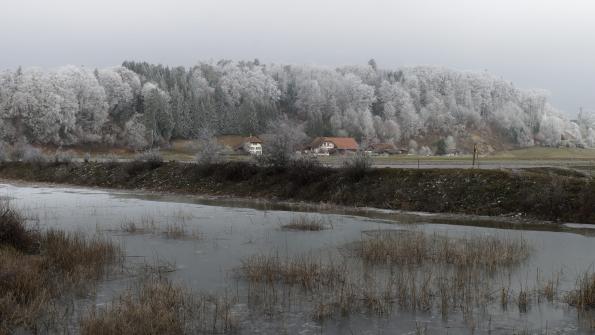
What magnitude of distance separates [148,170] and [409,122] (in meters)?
148

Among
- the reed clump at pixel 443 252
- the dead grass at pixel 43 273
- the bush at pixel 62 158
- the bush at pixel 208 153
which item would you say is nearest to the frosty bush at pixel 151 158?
the bush at pixel 208 153

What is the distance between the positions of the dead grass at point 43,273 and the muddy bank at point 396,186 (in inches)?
881

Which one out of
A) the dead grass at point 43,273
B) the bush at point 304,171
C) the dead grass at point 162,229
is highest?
the bush at point 304,171

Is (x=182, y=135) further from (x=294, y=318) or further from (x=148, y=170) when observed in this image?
(x=294, y=318)

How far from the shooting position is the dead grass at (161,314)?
10.4 meters

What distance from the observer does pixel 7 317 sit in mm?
10945

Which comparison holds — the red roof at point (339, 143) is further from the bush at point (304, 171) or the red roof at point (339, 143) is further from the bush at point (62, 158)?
the bush at point (304, 171)

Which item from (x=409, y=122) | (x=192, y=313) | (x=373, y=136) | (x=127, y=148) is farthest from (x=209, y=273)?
(x=409, y=122)

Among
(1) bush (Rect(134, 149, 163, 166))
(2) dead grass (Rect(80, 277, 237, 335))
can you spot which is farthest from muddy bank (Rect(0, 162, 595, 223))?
(2) dead grass (Rect(80, 277, 237, 335))

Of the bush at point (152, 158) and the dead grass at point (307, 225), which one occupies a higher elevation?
the bush at point (152, 158)

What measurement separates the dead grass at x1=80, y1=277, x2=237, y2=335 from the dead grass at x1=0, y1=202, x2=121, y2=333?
111 cm

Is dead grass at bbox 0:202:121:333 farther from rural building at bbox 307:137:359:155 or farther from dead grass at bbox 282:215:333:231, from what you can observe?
rural building at bbox 307:137:359:155

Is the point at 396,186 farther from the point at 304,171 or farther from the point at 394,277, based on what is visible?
the point at 394,277

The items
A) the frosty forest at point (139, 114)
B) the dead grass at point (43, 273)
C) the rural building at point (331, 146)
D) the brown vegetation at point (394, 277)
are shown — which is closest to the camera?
the dead grass at point (43, 273)
